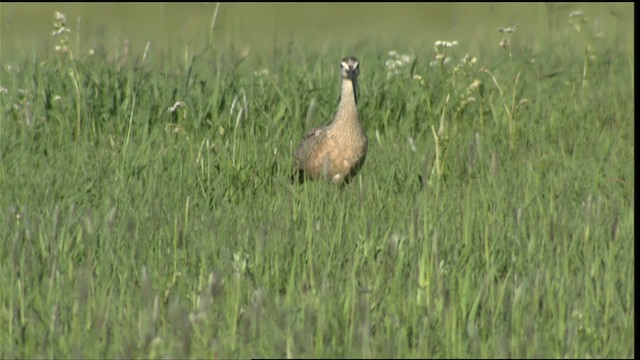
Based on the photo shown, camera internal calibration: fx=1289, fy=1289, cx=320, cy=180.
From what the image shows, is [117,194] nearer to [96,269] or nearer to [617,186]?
[96,269]

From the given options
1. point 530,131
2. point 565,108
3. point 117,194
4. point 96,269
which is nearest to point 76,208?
point 117,194

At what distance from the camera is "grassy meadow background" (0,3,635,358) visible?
13.5 ft

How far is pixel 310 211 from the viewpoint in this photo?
215 inches

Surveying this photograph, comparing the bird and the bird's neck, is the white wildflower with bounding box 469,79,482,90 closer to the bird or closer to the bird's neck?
the bird's neck

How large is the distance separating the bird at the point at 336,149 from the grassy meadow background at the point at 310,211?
0.15 m

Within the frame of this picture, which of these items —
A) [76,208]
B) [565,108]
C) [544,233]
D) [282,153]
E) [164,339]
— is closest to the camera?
[164,339]

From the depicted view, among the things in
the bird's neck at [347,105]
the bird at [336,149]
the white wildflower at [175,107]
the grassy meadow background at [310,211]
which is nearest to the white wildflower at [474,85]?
the grassy meadow background at [310,211]

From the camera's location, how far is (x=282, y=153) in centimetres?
775

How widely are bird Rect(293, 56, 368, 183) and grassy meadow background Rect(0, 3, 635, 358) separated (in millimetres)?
155

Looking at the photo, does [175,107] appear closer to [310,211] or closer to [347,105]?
[347,105]

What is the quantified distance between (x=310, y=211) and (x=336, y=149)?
1851 mm

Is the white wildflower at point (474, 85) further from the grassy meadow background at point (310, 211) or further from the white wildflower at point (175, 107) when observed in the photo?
the white wildflower at point (175, 107)

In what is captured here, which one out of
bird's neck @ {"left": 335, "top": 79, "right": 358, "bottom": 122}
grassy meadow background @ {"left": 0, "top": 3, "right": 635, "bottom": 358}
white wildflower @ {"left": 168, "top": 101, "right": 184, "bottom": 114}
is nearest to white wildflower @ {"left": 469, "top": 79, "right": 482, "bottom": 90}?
grassy meadow background @ {"left": 0, "top": 3, "right": 635, "bottom": 358}

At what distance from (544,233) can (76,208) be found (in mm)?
2121
